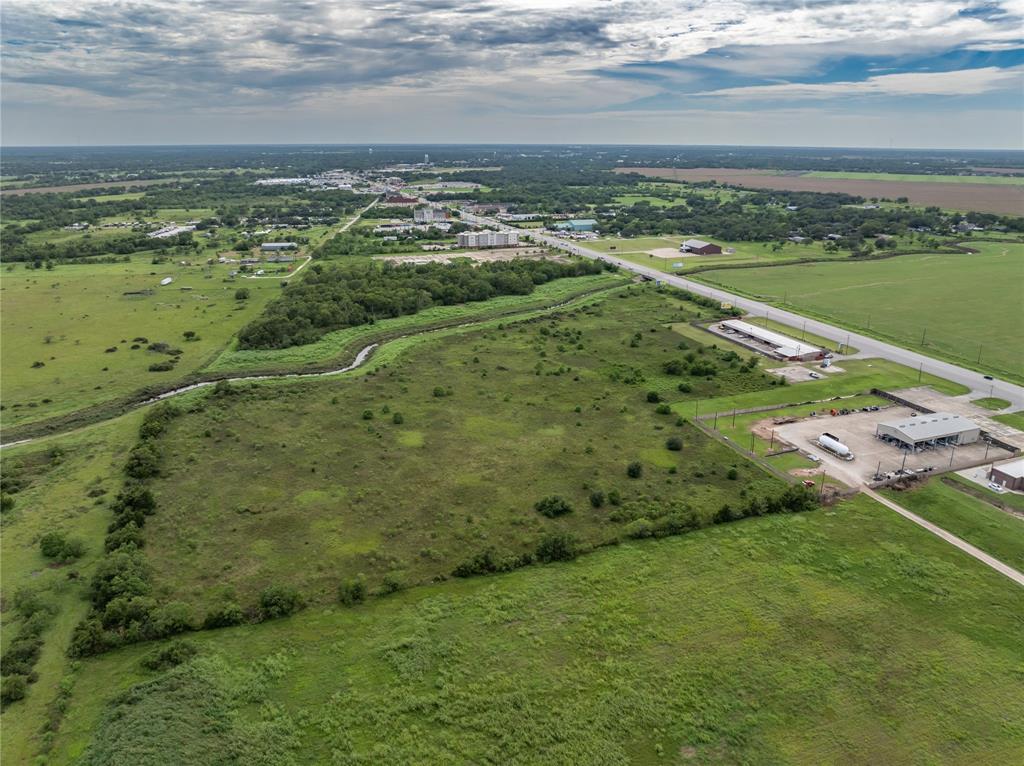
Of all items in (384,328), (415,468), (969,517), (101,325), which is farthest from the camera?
(384,328)

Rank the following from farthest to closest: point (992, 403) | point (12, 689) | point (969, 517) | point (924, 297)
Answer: point (924, 297), point (992, 403), point (969, 517), point (12, 689)

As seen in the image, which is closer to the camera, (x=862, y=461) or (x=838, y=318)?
(x=862, y=461)

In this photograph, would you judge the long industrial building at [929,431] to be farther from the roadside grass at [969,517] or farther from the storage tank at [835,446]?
the roadside grass at [969,517]

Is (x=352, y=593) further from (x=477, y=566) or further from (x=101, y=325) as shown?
(x=101, y=325)

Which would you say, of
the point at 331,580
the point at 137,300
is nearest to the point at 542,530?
the point at 331,580

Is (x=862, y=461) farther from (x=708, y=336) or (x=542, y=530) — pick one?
(x=708, y=336)

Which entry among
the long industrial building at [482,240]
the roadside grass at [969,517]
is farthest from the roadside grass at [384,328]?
the roadside grass at [969,517]

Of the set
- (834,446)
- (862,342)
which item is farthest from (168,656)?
(862,342)
